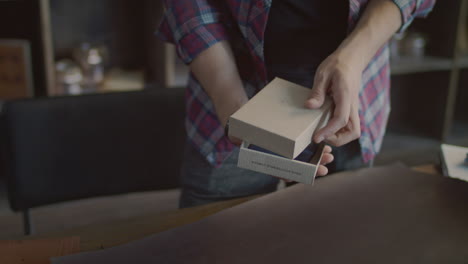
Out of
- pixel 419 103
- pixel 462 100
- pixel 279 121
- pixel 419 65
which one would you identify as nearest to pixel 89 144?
pixel 279 121

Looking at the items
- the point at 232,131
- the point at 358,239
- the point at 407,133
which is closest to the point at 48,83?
the point at 232,131

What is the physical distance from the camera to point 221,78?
901 millimetres

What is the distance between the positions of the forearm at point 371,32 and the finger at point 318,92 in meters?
0.07

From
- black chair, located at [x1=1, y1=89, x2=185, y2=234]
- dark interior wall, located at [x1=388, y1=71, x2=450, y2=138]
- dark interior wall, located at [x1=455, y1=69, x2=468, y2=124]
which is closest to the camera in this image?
black chair, located at [x1=1, y1=89, x2=185, y2=234]

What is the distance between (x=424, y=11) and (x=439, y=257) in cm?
53

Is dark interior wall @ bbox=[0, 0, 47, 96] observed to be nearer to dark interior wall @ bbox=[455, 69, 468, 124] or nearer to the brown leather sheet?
the brown leather sheet

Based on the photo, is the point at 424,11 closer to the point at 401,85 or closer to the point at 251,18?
the point at 251,18

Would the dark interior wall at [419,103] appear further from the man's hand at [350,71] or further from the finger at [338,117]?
the finger at [338,117]

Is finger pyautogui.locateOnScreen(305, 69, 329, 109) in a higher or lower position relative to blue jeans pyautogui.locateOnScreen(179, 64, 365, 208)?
higher

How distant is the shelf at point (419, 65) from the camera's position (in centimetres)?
240

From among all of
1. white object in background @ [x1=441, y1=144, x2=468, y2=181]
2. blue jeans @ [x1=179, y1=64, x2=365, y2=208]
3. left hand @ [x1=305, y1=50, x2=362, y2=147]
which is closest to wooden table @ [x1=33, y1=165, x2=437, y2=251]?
blue jeans @ [x1=179, y1=64, x2=365, y2=208]

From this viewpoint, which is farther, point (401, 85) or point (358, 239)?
point (401, 85)

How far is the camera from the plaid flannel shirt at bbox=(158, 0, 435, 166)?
919 mm

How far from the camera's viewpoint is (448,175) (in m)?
0.99
